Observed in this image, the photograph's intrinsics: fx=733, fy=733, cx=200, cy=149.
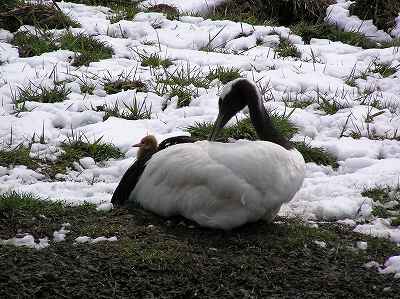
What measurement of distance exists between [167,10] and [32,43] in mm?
2405

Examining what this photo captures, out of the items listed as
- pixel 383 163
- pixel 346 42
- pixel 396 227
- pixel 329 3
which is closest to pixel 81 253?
pixel 396 227

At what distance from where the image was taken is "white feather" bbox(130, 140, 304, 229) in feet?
15.9

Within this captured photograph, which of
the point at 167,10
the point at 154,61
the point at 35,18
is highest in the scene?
the point at 35,18

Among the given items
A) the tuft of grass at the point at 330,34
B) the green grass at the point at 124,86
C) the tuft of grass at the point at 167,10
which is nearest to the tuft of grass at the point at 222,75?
the green grass at the point at 124,86

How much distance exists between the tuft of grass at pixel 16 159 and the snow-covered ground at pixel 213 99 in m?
0.12

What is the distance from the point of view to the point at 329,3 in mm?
10852

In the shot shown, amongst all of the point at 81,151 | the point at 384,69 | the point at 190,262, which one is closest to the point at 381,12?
the point at 384,69

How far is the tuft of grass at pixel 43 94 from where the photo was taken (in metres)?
7.53

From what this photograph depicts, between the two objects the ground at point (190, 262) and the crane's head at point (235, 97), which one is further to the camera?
the crane's head at point (235, 97)

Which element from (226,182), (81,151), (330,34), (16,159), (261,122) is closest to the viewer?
(226,182)

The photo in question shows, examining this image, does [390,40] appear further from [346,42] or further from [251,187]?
[251,187]

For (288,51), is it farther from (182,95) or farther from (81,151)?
(81,151)

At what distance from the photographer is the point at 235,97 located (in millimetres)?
5723

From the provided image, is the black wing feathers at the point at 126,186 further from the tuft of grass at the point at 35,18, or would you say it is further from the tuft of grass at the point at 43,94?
the tuft of grass at the point at 35,18
